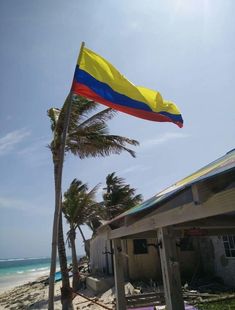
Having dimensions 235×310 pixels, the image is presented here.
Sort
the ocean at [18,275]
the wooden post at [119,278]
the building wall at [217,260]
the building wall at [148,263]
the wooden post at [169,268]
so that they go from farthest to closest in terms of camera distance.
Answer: the ocean at [18,275]
the building wall at [148,263]
the building wall at [217,260]
the wooden post at [119,278]
the wooden post at [169,268]

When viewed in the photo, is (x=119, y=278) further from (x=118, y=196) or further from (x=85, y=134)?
(x=118, y=196)

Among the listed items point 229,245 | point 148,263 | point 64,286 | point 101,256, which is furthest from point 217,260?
point 101,256

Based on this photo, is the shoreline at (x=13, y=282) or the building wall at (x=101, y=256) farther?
the shoreline at (x=13, y=282)

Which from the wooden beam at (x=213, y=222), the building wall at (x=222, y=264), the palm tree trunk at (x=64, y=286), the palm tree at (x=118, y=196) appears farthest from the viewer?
the palm tree at (x=118, y=196)

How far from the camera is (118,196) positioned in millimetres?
28562

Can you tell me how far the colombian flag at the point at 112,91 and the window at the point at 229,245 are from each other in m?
9.82

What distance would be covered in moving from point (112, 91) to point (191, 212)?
3.40m

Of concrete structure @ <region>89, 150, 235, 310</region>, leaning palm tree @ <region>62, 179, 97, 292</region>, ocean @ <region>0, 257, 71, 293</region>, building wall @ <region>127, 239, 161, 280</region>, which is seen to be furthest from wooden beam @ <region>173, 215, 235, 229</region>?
ocean @ <region>0, 257, 71, 293</region>

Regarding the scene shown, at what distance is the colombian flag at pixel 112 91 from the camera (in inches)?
221

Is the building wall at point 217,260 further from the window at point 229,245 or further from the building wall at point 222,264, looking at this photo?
the window at point 229,245

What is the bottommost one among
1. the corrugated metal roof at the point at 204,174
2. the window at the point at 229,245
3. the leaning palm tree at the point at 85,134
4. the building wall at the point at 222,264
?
the building wall at the point at 222,264

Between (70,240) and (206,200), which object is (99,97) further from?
(70,240)

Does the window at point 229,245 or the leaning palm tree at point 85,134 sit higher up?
the leaning palm tree at point 85,134

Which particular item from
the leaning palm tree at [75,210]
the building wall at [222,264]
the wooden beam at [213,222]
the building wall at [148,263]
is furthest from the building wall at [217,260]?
the wooden beam at [213,222]
